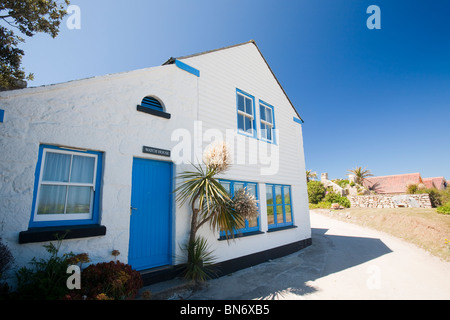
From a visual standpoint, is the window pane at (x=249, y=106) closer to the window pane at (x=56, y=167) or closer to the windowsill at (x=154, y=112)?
the windowsill at (x=154, y=112)

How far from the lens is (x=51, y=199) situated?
3539 millimetres

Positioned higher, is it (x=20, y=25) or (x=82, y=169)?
(x=20, y=25)

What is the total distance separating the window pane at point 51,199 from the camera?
3.45 meters

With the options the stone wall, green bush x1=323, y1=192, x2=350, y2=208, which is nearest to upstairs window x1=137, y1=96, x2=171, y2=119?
green bush x1=323, y1=192, x2=350, y2=208

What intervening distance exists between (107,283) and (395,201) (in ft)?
84.5

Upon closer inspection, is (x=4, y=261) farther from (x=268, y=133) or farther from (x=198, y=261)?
(x=268, y=133)

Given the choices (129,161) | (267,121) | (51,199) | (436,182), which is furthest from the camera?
(436,182)

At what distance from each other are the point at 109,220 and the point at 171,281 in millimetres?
1871

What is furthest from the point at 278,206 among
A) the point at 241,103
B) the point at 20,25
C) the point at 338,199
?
the point at 338,199

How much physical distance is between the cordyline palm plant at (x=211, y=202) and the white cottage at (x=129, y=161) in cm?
28

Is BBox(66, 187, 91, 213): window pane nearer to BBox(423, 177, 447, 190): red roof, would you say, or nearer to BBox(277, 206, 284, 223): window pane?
BBox(277, 206, 284, 223): window pane

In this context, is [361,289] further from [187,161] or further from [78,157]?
[78,157]

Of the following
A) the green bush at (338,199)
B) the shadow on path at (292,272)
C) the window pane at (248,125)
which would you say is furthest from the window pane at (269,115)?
the green bush at (338,199)

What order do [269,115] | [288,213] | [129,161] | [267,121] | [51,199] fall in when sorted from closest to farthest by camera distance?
[51,199]
[129,161]
[288,213]
[267,121]
[269,115]
